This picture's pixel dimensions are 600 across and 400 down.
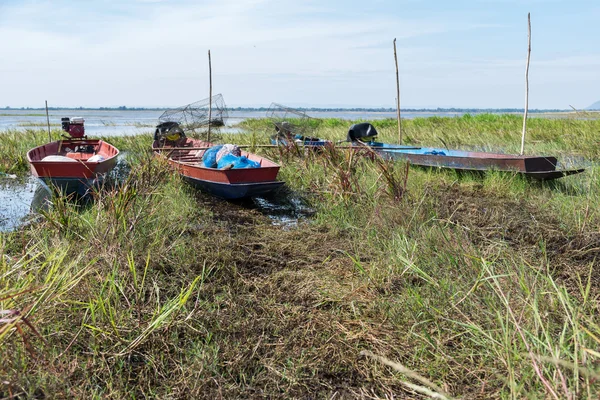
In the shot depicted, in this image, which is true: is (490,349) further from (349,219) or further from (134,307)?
(349,219)

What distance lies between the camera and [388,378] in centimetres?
298

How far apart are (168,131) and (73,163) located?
4.33 meters

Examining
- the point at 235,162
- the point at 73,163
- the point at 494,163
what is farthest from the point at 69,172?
the point at 494,163

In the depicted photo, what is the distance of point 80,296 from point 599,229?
507 cm

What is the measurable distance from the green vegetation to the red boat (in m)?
2.38

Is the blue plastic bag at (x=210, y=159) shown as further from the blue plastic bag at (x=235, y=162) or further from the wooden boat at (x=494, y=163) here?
the wooden boat at (x=494, y=163)

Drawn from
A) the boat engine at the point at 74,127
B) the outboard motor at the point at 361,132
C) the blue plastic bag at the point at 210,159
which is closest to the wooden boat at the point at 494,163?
the outboard motor at the point at 361,132

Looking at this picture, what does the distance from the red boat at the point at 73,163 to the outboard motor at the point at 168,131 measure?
136cm

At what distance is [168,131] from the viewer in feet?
42.0

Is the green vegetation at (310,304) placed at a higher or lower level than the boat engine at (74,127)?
lower

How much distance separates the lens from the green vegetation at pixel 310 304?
260cm

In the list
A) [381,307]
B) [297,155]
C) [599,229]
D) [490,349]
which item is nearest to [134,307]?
[381,307]

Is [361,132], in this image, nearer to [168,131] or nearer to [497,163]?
[497,163]

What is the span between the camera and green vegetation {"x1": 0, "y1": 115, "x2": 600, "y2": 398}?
2600 mm
